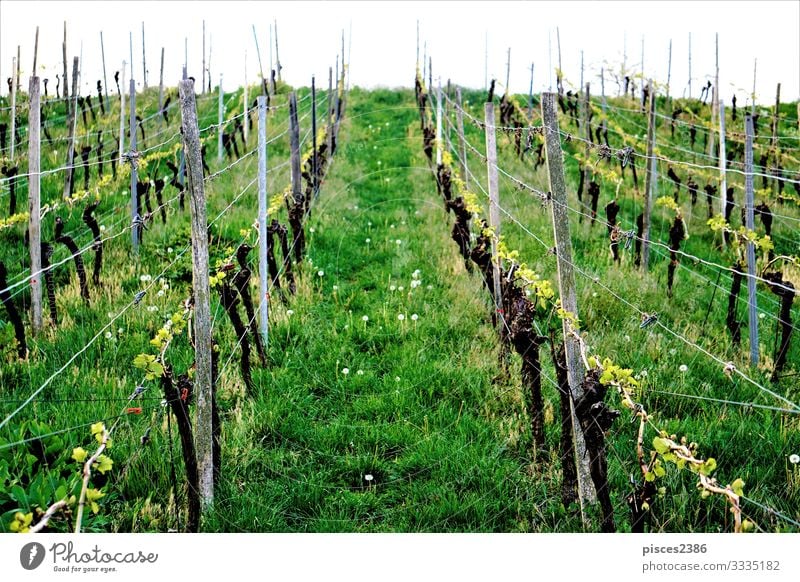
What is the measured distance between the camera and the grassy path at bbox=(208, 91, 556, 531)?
2.99m

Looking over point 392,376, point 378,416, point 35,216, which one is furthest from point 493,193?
point 35,216

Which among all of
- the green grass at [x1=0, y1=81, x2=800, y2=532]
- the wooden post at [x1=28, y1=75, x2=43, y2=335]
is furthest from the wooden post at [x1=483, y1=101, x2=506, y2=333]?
the wooden post at [x1=28, y1=75, x2=43, y2=335]

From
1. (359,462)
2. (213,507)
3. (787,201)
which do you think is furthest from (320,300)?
(787,201)

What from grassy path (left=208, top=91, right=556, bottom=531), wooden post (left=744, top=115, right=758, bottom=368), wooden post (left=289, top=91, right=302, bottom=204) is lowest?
grassy path (left=208, top=91, right=556, bottom=531)

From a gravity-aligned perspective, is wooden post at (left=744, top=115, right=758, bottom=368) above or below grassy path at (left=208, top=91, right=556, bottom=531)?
above

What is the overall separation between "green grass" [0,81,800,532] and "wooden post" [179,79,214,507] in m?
0.24

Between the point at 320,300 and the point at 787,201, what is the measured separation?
9.12 meters

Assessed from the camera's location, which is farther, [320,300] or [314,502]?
[320,300]

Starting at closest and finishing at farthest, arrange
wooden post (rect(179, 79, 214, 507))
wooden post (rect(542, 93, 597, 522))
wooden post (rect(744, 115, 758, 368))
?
wooden post (rect(179, 79, 214, 507)) → wooden post (rect(542, 93, 597, 522)) → wooden post (rect(744, 115, 758, 368))

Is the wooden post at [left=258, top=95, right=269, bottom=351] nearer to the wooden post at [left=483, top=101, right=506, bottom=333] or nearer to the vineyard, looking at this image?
the vineyard

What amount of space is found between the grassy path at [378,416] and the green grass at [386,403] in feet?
0.04

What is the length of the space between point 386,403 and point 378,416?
0.16m
